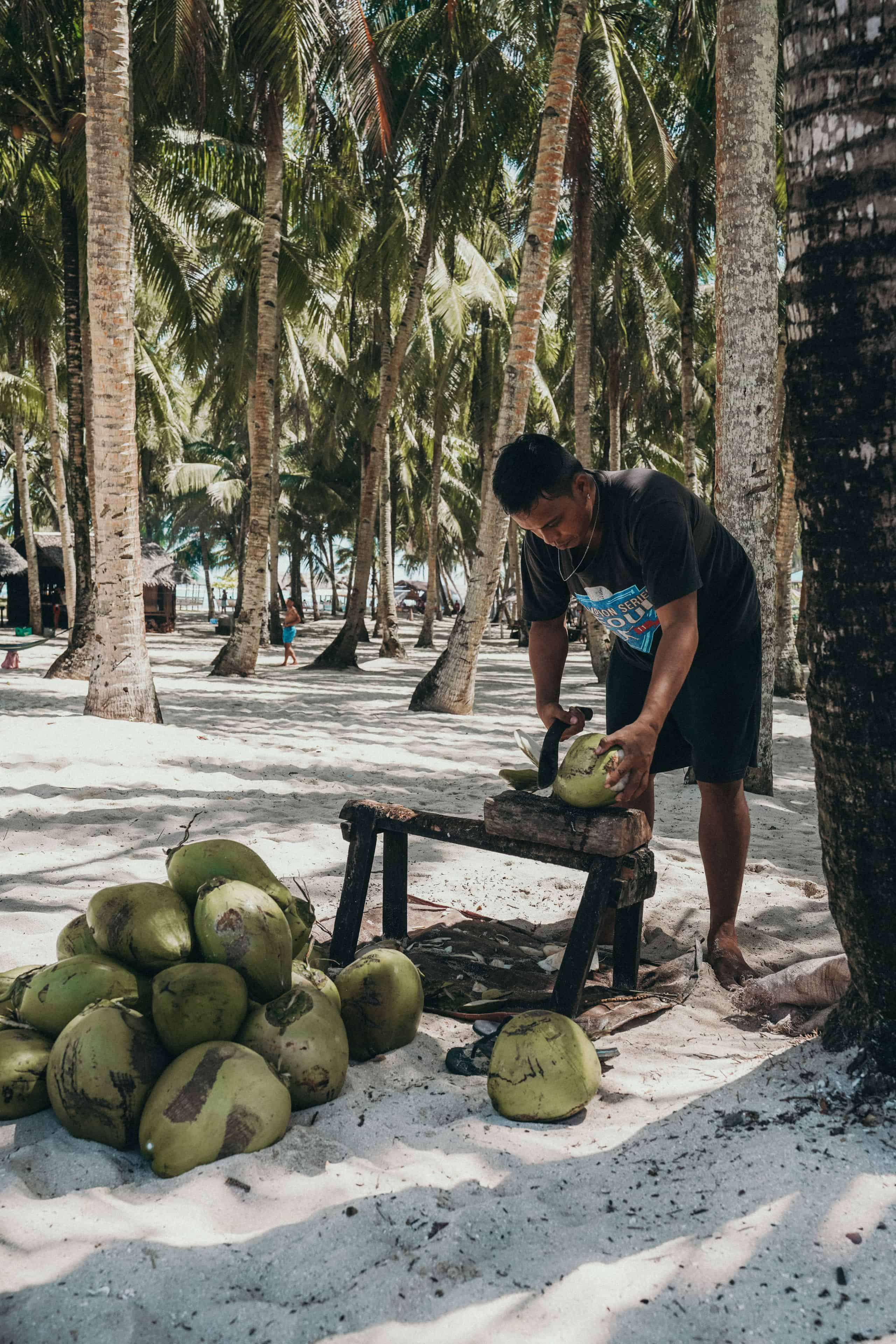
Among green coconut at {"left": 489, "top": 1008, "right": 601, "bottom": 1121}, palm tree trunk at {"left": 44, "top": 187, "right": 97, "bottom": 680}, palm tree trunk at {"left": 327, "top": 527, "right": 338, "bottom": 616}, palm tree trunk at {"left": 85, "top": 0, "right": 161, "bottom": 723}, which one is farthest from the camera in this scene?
palm tree trunk at {"left": 327, "top": 527, "right": 338, "bottom": 616}

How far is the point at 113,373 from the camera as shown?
7363 mm

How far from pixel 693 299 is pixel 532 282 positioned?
6694 millimetres

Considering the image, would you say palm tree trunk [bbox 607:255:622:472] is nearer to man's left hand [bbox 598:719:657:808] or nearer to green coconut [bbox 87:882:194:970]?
man's left hand [bbox 598:719:657:808]

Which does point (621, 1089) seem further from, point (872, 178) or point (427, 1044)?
point (872, 178)

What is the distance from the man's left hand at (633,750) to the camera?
2436 millimetres

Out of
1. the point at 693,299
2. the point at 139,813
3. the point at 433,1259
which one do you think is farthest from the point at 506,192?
the point at 433,1259

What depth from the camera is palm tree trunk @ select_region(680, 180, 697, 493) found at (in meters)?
14.1

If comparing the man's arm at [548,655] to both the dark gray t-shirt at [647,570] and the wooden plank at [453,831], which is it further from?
the wooden plank at [453,831]

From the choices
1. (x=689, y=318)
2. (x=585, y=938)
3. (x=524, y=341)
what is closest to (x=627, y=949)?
(x=585, y=938)

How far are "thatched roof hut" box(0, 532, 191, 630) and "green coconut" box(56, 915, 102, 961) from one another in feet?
84.6

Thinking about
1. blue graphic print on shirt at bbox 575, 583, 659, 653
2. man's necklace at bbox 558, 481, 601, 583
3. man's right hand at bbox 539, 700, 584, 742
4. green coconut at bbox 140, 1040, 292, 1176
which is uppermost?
man's necklace at bbox 558, 481, 601, 583

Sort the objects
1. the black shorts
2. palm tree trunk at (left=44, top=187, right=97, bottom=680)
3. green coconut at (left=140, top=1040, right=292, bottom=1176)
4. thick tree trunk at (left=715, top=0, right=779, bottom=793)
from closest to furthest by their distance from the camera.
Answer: green coconut at (left=140, top=1040, right=292, bottom=1176), the black shorts, thick tree trunk at (left=715, top=0, right=779, bottom=793), palm tree trunk at (left=44, top=187, right=97, bottom=680)

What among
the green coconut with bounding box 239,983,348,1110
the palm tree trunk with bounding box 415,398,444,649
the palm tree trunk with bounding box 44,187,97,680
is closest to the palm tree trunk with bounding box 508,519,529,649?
the palm tree trunk with bounding box 415,398,444,649

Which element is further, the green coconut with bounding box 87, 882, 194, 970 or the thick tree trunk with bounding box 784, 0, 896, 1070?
the green coconut with bounding box 87, 882, 194, 970
